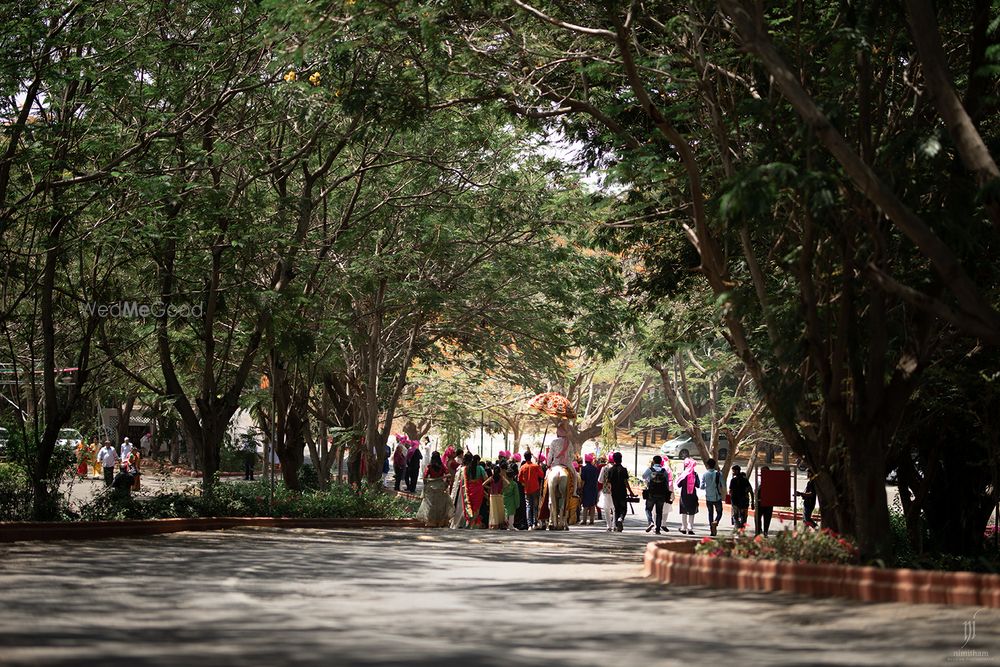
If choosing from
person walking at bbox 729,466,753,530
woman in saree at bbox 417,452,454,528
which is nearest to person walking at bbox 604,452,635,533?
person walking at bbox 729,466,753,530

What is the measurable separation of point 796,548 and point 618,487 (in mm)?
13108

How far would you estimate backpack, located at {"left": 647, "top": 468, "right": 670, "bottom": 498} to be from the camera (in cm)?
2573

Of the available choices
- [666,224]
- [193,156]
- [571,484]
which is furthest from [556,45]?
[571,484]

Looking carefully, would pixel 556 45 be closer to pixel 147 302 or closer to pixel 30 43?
pixel 30 43

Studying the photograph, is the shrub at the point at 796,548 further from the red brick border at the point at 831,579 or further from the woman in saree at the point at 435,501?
the woman in saree at the point at 435,501

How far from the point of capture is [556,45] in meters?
15.9

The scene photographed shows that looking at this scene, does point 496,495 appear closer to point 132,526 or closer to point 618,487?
point 618,487

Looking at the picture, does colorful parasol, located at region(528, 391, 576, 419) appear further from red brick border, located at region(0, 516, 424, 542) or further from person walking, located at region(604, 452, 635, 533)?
red brick border, located at region(0, 516, 424, 542)

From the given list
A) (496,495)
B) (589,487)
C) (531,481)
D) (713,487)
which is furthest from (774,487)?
(589,487)

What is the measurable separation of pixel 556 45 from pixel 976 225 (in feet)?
18.8

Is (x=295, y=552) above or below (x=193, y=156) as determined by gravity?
below

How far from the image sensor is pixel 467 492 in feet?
81.8

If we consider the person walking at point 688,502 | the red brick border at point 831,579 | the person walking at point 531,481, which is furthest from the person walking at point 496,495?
the red brick border at point 831,579

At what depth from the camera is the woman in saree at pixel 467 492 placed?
977 inches
